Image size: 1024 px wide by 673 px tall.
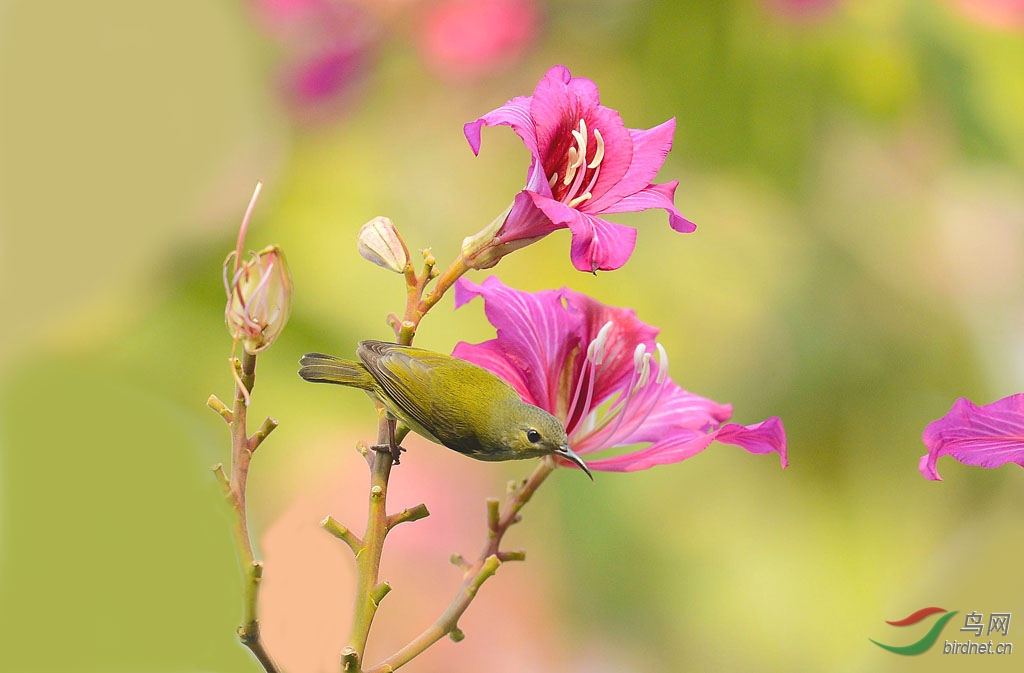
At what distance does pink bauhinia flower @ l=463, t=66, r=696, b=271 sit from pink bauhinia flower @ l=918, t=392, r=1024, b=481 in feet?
0.40

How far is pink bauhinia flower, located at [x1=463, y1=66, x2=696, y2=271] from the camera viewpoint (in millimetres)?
299

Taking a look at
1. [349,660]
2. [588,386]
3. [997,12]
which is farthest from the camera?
[997,12]

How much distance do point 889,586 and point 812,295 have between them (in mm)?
315

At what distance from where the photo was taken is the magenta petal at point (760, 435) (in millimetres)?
321

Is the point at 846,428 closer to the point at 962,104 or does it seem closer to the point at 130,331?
the point at 962,104

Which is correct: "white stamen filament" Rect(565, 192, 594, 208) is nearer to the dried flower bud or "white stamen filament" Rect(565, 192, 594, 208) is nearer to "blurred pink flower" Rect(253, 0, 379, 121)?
the dried flower bud

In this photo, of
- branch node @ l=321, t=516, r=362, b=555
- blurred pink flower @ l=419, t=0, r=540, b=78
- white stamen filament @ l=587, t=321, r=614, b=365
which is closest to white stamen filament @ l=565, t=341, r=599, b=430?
white stamen filament @ l=587, t=321, r=614, b=365

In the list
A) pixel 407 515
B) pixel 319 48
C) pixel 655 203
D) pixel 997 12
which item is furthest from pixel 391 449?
pixel 997 12

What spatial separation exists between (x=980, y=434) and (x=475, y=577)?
190 mm

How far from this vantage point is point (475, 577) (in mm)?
298

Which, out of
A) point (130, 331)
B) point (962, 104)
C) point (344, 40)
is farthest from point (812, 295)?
point (130, 331)

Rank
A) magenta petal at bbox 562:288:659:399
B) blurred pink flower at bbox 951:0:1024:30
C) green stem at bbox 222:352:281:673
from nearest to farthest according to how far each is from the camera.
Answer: green stem at bbox 222:352:281:673
magenta petal at bbox 562:288:659:399
blurred pink flower at bbox 951:0:1024:30

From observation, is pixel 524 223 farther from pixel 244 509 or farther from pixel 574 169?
pixel 244 509

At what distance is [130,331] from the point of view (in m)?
0.96
